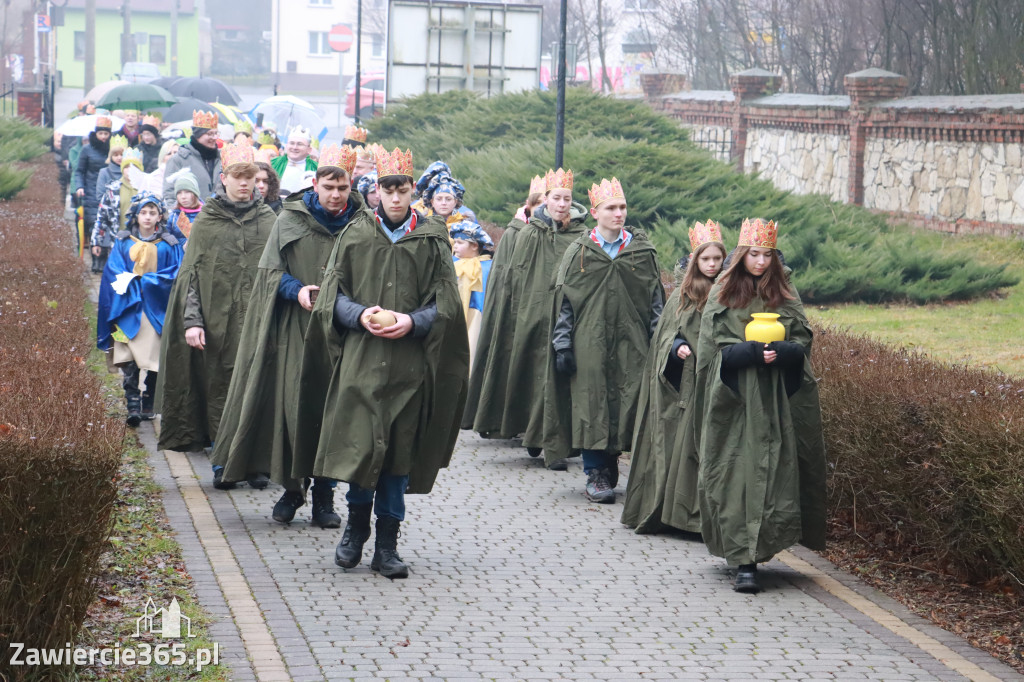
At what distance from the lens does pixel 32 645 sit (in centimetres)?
499

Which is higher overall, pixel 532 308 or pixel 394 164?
pixel 394 164

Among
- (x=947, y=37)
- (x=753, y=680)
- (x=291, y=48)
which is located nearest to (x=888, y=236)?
(x=947, y=37)

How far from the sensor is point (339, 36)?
3408 inches

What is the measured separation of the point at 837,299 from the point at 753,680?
1176cm

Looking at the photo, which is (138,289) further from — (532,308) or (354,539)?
(354,539)

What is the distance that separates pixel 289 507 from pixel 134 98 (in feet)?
62.0

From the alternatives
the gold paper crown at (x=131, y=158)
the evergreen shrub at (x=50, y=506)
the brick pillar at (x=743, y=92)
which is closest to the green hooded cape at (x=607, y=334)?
the evergreen shrub at (x=50, y=506)

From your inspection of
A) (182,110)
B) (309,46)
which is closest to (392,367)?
(182,110)

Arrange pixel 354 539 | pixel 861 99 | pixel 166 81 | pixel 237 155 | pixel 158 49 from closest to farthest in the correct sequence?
pixel 354 539 → pixel 237 155 → pixel 861 99 → pixel 166 81 → pixel 158 49

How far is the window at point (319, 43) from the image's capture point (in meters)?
93.9

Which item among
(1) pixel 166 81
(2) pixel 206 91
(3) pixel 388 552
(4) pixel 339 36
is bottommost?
(3) pixel 388 552

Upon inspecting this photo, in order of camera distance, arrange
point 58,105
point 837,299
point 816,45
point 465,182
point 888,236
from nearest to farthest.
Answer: point 837,299 < point 888,236 < point 465,182 < point 816,45 < point 58,105

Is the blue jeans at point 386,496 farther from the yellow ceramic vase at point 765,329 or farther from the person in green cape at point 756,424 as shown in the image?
the yellow ceramic vase at point 765,329

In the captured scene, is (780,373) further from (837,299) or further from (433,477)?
(837,299)
